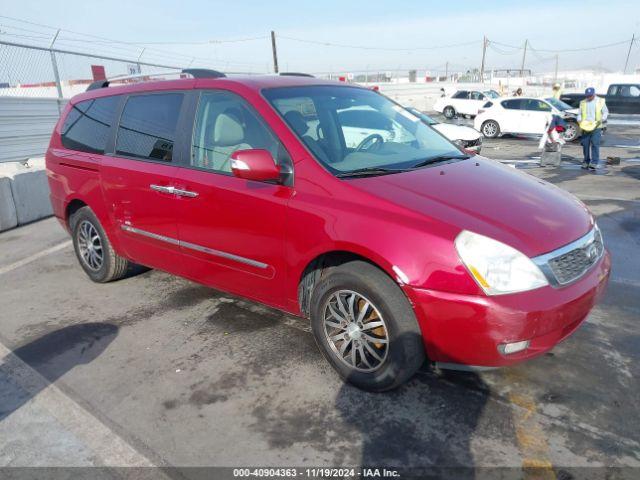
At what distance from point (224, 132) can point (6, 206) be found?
17.4 feet

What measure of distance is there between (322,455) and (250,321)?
5.26 feet

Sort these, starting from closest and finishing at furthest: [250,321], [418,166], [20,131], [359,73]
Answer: [418,166], [250,321], [20,131], [359,73]

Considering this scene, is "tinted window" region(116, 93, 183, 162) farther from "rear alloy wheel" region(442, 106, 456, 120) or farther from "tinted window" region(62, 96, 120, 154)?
"rear alloy wheel" region(442, 106, 456, 120)

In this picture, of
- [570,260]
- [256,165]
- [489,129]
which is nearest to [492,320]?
[570,260]

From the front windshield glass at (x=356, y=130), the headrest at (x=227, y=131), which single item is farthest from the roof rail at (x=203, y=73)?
the front windshield glass at (x=356, y=130)

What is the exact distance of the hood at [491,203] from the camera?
255cm

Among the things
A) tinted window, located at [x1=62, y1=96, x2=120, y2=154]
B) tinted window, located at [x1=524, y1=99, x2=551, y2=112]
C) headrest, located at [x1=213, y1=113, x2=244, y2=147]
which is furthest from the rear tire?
tinted window, located at [x1=524, y1=99, x2=551, y2=112]

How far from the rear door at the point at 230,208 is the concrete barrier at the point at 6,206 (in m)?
4.85

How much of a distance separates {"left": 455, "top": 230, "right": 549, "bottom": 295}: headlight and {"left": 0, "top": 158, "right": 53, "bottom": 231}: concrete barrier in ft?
22.6

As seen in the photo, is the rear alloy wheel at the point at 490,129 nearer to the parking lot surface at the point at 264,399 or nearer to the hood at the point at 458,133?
the hood at the point at 458,133

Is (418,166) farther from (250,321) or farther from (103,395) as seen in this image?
(103,395)

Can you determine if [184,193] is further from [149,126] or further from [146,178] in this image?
[149,126]

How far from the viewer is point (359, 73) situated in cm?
4053

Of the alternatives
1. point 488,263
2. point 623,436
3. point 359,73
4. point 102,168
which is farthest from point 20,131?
point 359,73
